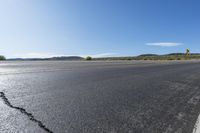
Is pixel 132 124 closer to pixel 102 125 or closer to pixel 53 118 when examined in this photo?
pixel 102 125

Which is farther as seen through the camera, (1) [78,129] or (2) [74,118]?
(2) [74,118]

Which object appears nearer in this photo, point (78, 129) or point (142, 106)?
point (78, 129)

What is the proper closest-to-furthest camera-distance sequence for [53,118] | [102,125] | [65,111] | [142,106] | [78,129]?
1. [78,129]
2. [102,125]
3. [53,118]
4. [65,111]
5. [142,106]

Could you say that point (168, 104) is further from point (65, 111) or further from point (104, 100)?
point (65, 111)

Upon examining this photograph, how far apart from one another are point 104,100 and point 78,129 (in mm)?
1879

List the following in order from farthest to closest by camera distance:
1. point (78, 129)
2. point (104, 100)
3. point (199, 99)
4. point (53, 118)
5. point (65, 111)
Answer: point (199, 99), point (104, 100), point (65, 111), point (53, 118), point (78, 129)

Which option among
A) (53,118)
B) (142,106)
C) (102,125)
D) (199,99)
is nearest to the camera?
(102,125)

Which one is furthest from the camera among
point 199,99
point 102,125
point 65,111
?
point 199,99

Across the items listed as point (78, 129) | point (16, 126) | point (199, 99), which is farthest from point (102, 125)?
point (199, 99)

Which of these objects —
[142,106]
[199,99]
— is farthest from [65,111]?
[199,99]

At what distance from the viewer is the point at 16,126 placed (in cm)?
272

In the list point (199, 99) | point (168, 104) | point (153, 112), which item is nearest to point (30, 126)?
point (153, 112)

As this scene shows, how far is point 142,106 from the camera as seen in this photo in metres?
3.99

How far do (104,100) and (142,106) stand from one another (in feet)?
3.36
